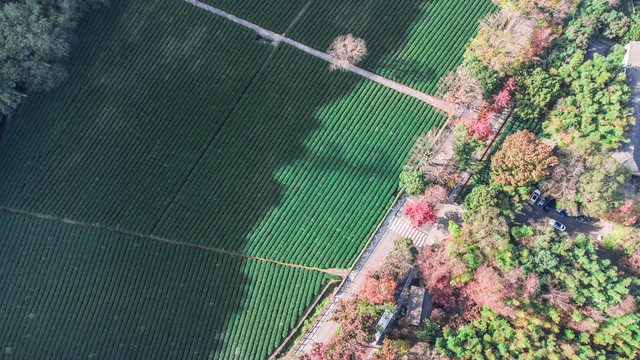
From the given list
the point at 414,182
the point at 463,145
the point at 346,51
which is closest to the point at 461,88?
the point at 463,145

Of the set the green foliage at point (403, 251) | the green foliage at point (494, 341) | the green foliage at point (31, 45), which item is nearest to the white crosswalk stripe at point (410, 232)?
the green foliage at point (403, 251)

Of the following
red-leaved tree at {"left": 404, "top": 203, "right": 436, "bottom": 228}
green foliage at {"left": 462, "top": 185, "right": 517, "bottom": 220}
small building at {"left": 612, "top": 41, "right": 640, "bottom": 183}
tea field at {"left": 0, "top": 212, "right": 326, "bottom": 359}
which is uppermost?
small building at {"left": 612, "top": 41, "right": 640, "bottom": 183}

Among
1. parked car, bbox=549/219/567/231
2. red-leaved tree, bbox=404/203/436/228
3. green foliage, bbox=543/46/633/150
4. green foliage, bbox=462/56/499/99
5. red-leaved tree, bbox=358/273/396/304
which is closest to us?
red-leaved tree, bbox=358/273/396/304

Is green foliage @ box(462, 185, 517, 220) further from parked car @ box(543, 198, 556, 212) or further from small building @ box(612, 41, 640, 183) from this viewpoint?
small building @ box(612, 41, 640, 183)

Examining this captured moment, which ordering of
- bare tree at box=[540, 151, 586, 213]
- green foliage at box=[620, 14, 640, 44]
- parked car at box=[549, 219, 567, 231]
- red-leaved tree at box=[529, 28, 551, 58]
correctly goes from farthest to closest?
green foliage at box=[620, 14, 640, 44], red-leaved tree at box=[529, 28, 551, 58], parked car at box=[549, 219, 567, 231], bare tree at box=[540, 151, 586, 213]

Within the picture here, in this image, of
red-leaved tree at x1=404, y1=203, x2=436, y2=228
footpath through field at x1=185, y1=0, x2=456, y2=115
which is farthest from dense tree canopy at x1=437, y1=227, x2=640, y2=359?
footpath through field at x1=185, y1=0, x2=456, y2=115

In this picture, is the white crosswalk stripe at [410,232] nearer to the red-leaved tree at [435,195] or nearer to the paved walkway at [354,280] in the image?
the paved walkway at [354,280]

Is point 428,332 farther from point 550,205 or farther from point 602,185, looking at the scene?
point 602,185
